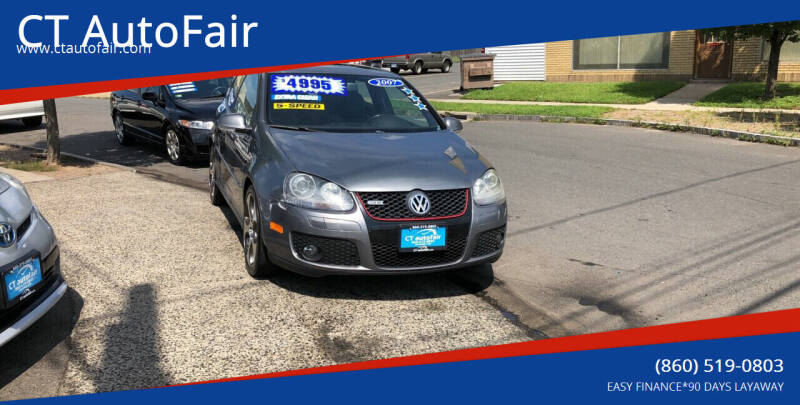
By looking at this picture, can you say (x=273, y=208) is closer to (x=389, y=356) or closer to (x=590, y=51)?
(x=389, y=356)

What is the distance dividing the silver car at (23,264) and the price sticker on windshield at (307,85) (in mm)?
2385

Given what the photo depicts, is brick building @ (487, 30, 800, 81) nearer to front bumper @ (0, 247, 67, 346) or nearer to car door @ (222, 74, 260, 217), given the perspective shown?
car door @ (222, 74, 260, 217)

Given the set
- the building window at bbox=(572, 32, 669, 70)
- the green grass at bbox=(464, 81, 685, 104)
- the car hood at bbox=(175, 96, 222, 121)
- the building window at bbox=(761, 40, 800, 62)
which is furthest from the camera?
the building window at bbox=(572, 32, 669, 70)

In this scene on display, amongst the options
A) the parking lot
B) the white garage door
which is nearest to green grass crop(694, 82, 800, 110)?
the white garage door

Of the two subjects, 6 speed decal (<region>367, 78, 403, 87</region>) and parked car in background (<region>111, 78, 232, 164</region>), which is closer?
6 speed decal (<region>367, 78, 403, 87</region>)

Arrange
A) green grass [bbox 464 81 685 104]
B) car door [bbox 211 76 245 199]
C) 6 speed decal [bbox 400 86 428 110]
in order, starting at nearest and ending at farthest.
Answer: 6 speed decal [bbox 400 86 428 110], car door [bbox 211 76 245 199], green grass [bbox 464 81 685 104]

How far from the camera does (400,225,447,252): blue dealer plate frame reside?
4.77m

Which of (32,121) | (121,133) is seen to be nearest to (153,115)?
(121,133)

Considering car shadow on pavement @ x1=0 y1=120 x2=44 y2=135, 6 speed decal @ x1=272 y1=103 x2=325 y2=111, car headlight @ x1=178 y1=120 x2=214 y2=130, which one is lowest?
car shadow on pavement @ x1=0 y1=120 x2=44 y2=135

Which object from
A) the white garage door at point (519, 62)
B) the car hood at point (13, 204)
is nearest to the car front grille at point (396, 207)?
the car hood at point (13, 204)

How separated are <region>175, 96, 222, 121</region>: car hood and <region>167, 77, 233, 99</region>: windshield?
0.49 ft

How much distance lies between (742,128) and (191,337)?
11.1m

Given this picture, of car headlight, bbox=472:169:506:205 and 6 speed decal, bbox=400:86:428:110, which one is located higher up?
6 speed decal, bbox=400:86:428:110

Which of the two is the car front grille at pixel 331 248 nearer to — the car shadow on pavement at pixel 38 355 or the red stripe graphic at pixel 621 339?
the red stripe graphic at pixel 621 339
